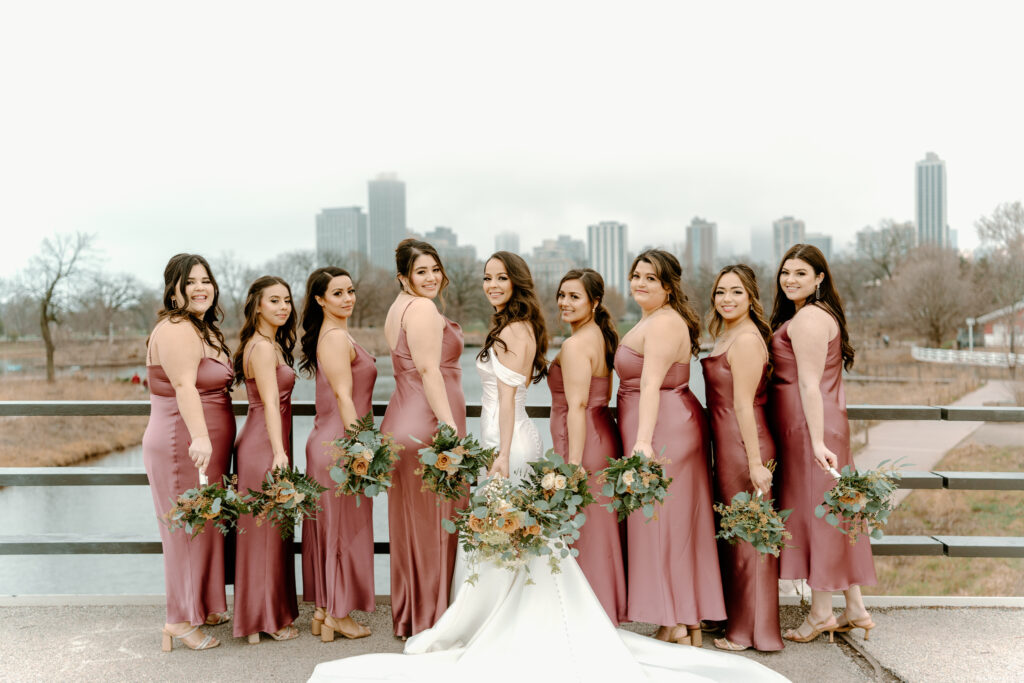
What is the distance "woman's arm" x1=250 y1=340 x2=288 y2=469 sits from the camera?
473 cm

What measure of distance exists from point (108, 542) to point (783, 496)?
4473mm

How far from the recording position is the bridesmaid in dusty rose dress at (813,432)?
15.1 ft

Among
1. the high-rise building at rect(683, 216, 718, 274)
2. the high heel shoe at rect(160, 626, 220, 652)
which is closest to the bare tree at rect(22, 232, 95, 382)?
the high heel shoe at rect(160, 626, 220, 652)

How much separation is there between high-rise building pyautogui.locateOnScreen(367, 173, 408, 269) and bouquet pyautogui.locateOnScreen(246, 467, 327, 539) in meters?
82.8

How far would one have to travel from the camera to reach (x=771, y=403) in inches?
190

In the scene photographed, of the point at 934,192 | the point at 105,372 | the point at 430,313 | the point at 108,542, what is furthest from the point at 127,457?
the point at 934,192

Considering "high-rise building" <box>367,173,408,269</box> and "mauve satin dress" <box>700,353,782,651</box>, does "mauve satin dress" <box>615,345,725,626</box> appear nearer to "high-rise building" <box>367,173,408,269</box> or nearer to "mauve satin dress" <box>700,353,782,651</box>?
"mauve satin dress" <box>700,353,782,651</box>

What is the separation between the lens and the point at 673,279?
4645 millimetres

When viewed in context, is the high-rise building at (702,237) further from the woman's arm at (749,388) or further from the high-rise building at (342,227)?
the woman's arm at (749,388)

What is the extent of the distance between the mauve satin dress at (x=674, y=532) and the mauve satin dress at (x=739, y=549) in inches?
4.9

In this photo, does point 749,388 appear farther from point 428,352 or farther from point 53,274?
point 53,274

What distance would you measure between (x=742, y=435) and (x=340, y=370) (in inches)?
95.1

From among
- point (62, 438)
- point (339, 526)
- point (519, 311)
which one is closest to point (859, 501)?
point (519, 311)

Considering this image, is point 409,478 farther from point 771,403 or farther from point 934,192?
point 934,192
